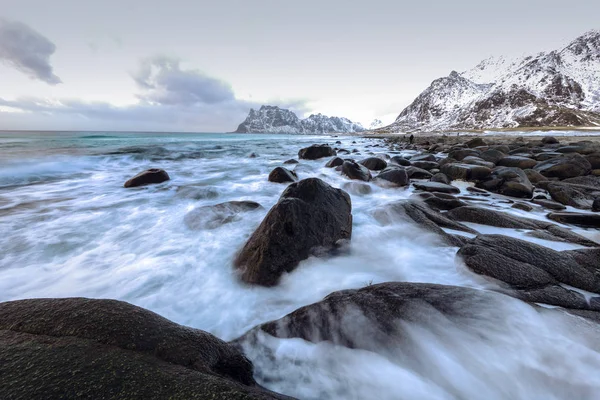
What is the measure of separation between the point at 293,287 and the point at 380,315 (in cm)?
125

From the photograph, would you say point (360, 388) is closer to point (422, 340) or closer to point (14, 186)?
point (422, 340)

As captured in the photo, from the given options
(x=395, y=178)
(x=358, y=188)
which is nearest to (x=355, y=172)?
(x=358, y=188)

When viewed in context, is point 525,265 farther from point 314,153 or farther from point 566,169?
point 314,153

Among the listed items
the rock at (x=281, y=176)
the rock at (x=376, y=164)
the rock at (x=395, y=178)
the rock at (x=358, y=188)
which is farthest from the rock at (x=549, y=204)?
the rock at (x=281, y=176)

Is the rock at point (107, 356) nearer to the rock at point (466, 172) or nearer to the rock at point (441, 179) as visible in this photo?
the rock at point (441, 179)

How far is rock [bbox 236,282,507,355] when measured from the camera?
2123 mm

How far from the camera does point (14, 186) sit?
8570mm

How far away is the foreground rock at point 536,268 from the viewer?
2.47m

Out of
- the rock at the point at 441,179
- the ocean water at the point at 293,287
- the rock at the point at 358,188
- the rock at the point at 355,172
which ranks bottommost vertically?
the ocean water at the point at 293,287

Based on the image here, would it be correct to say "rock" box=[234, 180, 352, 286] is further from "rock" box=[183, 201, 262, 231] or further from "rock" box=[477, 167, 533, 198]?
"rock" box=[477, 167, 533, 198]

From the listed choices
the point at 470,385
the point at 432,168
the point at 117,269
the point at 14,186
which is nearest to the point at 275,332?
the point at 470,385

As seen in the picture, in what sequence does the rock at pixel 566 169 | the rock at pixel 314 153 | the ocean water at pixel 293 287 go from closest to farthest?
the ocean water at pixel 293 287
the rock at pixel 566 169
the rock at pixel 314 153

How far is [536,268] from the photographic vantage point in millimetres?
2740

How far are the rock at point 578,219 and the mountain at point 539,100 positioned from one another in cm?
10492
